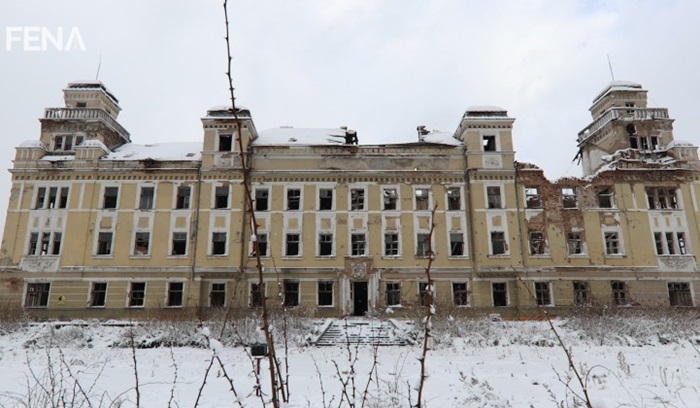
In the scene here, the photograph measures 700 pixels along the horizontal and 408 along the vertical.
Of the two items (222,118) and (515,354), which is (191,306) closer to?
(222,118)

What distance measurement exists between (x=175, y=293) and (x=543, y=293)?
23.7m

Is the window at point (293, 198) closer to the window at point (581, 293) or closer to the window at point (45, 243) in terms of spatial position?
the window at point (45, 243)

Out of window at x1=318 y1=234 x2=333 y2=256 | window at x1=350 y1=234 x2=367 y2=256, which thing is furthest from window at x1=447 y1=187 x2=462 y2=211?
window at x1=318 y1=234 x2=333 y2=256

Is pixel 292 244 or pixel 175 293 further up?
pixel 292 244

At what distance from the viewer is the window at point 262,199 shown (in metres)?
32.3

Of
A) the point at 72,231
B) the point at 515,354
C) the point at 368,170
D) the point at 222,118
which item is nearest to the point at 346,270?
the point at 368,170

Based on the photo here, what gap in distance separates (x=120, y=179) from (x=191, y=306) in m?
10.3

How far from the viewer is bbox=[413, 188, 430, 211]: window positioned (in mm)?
32469

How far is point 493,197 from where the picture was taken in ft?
106

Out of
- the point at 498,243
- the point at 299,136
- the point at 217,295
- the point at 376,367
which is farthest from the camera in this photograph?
the point at 299,136

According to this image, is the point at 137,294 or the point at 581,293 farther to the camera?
the point at 581,293

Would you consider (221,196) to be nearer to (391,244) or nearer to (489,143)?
(391,244)

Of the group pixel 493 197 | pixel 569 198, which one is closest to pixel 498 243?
pixel 493 197

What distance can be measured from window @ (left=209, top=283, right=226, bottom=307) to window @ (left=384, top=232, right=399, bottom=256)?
35.7 feet
